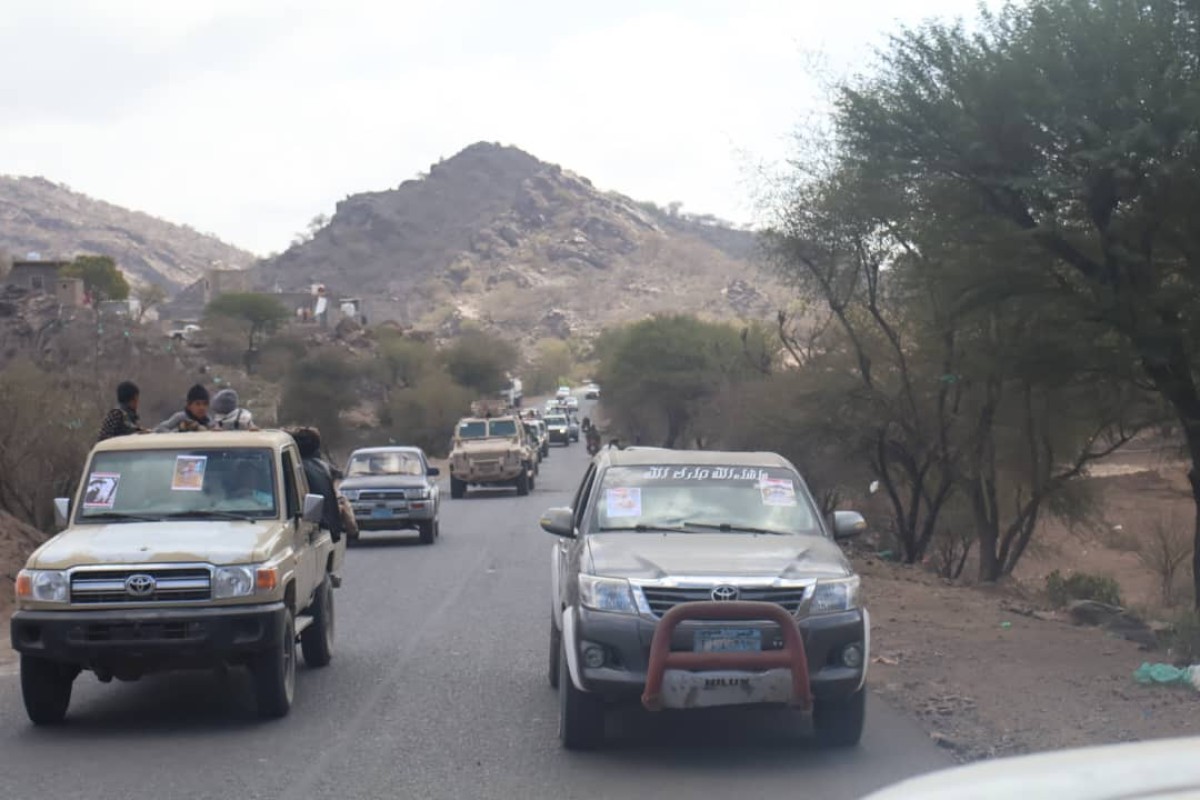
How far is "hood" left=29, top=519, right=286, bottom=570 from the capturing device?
921 centimetres

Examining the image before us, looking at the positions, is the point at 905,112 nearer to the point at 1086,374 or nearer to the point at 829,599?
the point at 1086,374

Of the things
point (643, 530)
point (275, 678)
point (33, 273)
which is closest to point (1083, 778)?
point (643, 530)

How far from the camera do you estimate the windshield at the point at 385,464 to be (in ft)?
87.9

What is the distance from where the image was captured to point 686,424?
69250 mm

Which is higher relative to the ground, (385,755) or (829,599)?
(829,599)

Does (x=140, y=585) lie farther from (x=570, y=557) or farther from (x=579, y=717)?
(x=579, y=717)

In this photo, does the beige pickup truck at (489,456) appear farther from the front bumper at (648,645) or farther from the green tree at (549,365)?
the green tree at (549,365)

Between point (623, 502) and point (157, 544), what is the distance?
298 cm

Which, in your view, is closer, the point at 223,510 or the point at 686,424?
the point at 223,510

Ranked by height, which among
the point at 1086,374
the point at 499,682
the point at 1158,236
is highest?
the point at 1158,236


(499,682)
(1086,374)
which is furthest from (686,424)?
(499,682)

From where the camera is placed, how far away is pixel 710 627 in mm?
8141

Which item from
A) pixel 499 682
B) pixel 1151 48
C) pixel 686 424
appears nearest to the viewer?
pixel 499 682

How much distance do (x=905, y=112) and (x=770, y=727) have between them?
865 centimetres
